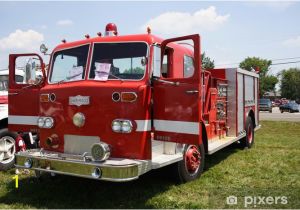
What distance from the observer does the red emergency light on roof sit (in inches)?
240

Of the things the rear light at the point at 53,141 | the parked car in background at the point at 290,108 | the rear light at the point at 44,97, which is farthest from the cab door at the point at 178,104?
the parked car in background at the point at 290,108

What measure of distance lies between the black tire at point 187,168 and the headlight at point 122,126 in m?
1.36

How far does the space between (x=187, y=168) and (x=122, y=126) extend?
1.78m

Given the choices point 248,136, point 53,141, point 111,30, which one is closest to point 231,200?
point 53,141

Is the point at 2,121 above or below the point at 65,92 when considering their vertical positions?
below

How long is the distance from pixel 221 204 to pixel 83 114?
2.29 m

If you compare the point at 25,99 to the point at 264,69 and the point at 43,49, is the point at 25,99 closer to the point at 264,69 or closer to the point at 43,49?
the point at 43,49

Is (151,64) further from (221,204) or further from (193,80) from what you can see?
(221,204)

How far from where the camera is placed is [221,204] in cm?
534

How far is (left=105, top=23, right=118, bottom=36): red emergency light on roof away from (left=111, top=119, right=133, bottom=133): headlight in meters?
1.61

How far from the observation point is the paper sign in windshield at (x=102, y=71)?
5527mm

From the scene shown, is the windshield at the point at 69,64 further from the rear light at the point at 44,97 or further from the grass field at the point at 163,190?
the grass field at the point at 163,190

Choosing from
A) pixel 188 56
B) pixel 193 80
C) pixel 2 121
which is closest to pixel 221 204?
pixel 193 80

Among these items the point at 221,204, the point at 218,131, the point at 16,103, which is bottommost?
the point at 221,204
